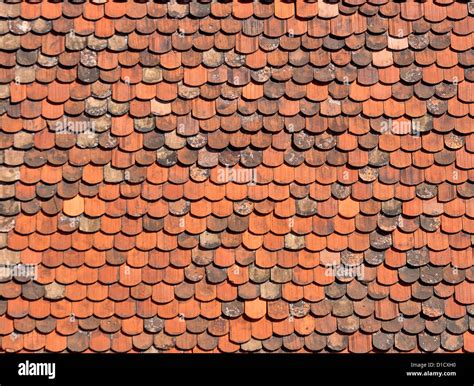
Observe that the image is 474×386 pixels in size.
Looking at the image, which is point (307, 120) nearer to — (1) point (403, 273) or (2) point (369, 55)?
(2) point (369, 55)

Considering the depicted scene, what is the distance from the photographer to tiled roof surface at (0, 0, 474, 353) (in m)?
9.80

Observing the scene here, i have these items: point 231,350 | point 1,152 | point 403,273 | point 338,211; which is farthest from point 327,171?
point 1,152

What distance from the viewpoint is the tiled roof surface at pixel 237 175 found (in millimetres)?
9797

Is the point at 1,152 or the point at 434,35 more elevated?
the point at 434,35

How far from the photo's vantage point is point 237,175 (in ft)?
33.1
